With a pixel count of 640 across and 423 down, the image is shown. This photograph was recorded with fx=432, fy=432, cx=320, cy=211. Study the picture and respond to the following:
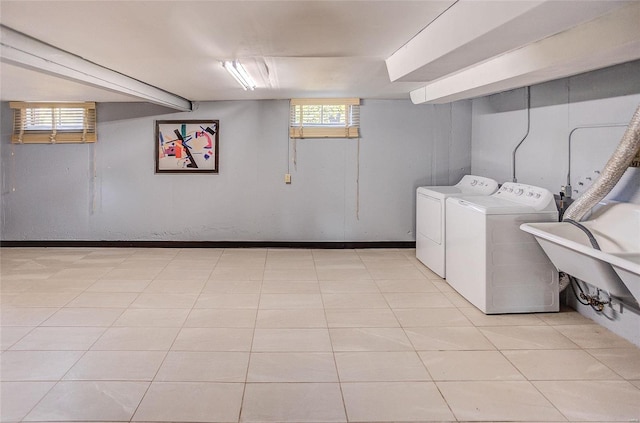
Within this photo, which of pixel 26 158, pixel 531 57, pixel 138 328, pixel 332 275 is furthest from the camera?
pixel 26 158

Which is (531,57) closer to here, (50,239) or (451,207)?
(451,207)

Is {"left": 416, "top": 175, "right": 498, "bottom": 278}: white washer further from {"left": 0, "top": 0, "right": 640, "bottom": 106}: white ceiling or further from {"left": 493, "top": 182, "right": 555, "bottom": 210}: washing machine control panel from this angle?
{"left": 0, "top": 0, "right": 640, "bottom": 106}: white ceiling

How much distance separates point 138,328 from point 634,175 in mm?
3862

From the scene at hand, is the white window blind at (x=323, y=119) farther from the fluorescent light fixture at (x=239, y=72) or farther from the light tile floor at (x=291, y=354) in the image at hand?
the light tile floor at (x=291, y=354)

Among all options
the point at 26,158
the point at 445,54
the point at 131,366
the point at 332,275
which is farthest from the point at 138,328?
the point at 26,158


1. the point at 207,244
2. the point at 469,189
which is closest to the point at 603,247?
the point at 469,189

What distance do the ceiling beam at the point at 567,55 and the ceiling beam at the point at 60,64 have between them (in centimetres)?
326

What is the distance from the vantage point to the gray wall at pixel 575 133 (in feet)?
10.5

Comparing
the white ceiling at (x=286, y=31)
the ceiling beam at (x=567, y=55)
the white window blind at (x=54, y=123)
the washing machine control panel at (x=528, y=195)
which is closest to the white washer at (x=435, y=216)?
the washing machine control panel at (x=528, y=195)

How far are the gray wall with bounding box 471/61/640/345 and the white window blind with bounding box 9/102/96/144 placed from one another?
5.52m

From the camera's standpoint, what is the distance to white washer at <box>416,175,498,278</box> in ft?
15.6

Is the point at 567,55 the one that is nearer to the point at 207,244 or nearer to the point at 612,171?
the point at 612,171

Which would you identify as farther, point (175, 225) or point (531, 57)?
point (175, 225)

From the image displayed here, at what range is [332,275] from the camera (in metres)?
4.93
